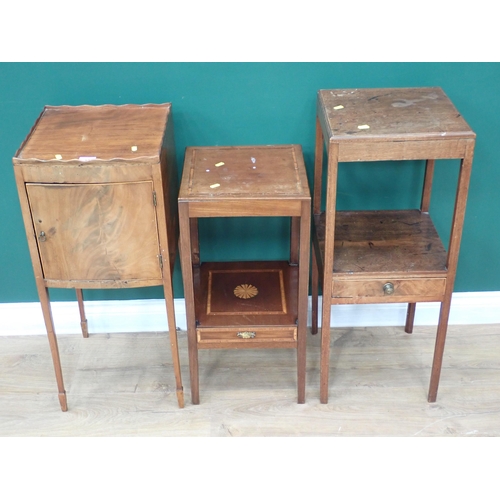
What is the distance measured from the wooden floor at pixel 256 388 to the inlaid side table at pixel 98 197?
0.37 m

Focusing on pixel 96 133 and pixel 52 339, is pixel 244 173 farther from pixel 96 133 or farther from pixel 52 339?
pixel 52 339

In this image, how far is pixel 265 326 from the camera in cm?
232

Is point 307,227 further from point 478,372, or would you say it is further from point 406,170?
point 478,372

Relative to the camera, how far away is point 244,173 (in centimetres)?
220

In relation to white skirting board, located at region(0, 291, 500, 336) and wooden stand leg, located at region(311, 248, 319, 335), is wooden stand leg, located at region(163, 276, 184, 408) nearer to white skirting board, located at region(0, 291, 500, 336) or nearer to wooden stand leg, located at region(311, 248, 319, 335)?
white skirting board, located at region(0, 291, 500, 336)

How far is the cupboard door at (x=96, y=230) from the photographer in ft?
6.68

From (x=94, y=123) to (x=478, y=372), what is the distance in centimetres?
169

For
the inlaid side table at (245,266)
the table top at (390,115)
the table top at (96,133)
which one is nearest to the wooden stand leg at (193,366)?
the inlaid side table at (245,266)

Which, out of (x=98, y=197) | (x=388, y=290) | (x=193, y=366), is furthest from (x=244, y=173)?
(x=193, y=366)

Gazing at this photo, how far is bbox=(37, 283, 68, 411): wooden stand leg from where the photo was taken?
2230 millimetres

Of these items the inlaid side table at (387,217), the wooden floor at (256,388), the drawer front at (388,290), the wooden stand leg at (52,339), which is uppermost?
the inlaid side table at (387,217)

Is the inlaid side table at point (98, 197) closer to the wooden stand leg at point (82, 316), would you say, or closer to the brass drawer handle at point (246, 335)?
the brass drawer handle at point (246, 335)

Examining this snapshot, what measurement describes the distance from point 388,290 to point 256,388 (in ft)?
2.16
